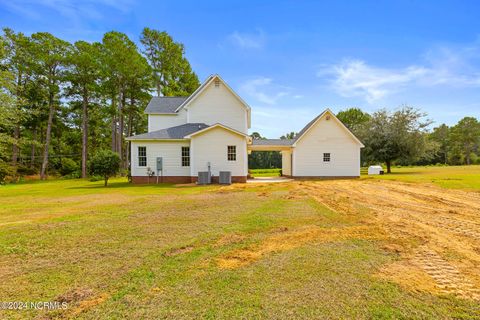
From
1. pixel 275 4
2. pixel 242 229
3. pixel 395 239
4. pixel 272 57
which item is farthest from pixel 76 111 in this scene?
pixel 395 239

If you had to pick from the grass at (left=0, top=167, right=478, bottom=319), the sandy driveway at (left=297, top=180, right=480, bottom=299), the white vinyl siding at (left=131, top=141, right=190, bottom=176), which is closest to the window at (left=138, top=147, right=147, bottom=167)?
the white vinyl siding at (left=131, top=141, right=190, bottom=176)

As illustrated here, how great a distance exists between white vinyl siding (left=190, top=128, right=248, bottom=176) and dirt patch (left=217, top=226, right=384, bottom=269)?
13286 millimetres

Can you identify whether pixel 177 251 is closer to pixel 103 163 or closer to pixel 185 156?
pixel 185 156

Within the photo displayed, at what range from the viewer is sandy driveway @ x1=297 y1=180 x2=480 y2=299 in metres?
3.51

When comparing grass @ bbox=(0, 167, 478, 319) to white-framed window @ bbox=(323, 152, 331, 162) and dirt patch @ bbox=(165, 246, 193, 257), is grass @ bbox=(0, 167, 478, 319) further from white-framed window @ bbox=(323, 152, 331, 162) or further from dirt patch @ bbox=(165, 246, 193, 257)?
white-framed window @ bbox=(323, 152, 331, 162)

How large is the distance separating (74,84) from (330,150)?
104ft

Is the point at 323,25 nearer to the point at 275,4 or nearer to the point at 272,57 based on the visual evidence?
the point at 275,4

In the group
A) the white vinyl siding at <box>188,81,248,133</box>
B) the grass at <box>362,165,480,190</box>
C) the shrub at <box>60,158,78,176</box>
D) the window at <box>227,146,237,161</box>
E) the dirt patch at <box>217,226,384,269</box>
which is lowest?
the dirt patch at <box>217,226,384,269</box>

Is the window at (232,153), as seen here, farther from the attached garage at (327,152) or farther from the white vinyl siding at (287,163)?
the white vinyl siding at (287,163)

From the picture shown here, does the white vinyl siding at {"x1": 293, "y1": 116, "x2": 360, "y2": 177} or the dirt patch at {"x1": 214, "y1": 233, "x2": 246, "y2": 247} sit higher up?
the white vinyl siding at {"x1": 293, "y1": 116, "x2": 360, "y2": 177}

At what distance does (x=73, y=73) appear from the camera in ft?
99.6

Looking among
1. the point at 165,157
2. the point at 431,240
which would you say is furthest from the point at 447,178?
the point at 165,157

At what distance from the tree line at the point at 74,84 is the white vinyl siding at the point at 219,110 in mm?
9142

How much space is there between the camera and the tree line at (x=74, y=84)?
94.1 feet
